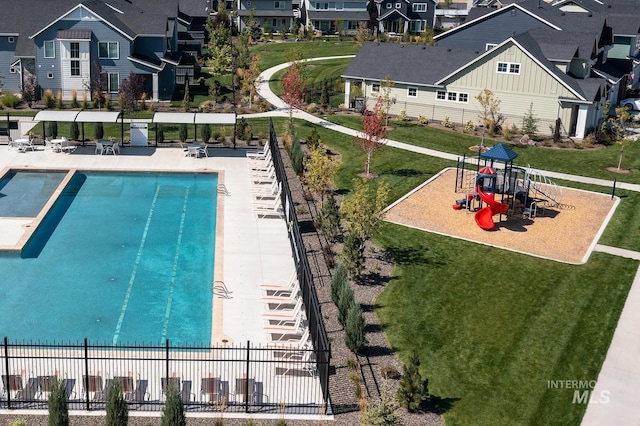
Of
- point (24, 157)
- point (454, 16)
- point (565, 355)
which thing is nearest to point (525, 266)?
point (565, 355)

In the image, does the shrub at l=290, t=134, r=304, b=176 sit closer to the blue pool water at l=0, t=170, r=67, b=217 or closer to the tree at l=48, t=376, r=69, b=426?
the blue pool water at l=0, t=170, r=67, b=217

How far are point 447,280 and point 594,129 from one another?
27194 millimetres

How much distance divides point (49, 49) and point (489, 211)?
126 feet

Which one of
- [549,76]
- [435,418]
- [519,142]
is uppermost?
[549,76]

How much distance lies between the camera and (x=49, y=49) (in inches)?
2340

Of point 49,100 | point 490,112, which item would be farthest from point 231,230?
point 49,100

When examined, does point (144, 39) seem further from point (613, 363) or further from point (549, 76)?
point (613, 363)

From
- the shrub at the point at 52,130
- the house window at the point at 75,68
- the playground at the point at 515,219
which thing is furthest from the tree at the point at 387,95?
the house window at the point at 75,68

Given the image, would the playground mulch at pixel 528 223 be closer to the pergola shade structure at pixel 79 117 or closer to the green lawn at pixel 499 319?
the green lawn at pixel 499 319

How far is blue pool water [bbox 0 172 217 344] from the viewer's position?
2631 cm

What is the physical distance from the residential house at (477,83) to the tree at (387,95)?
43cm

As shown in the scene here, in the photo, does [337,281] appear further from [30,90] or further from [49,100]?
[30,90]

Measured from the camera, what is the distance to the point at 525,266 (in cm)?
3120

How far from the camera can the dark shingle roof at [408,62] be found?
56531mm
